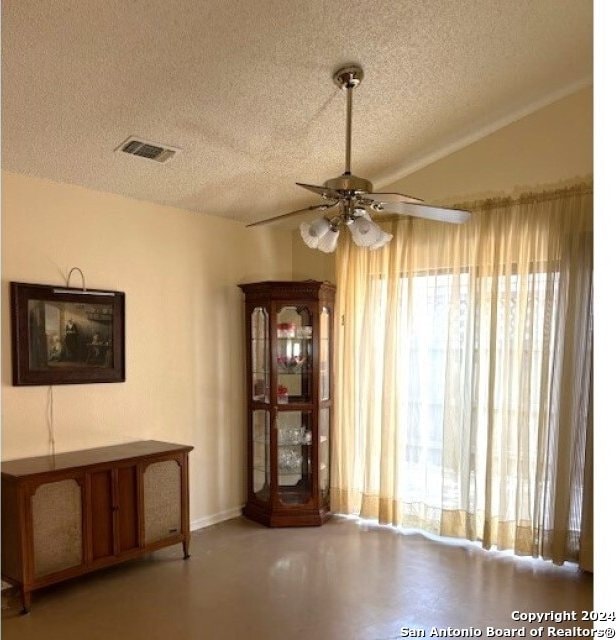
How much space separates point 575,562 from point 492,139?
2.94 meters

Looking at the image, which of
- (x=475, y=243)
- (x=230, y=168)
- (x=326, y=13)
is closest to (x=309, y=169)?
(x=230, y=168)

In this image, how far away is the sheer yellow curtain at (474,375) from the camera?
11.0 feet

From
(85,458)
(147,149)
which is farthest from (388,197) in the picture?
(85,458)

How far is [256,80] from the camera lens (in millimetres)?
2730

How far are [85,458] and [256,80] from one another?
2.45 m

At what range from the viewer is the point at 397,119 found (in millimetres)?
3400

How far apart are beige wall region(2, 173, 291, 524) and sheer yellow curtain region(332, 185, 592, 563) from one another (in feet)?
2.96

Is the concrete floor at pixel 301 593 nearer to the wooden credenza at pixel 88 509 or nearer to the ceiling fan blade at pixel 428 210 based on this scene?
the wooden credenza at pixel 88 509

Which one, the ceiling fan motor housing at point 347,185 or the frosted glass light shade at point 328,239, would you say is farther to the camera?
the frosted glass light shade at point 328,239

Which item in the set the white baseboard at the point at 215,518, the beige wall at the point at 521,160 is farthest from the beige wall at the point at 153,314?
the beige wall at the point at 521,160

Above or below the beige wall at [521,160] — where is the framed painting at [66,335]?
below

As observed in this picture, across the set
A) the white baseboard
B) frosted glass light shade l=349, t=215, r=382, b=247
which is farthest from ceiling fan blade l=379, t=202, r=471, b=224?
the white baseboard

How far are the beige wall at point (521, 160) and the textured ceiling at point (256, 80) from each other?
4.7 inches

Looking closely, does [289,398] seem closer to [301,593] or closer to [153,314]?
[153,314]
